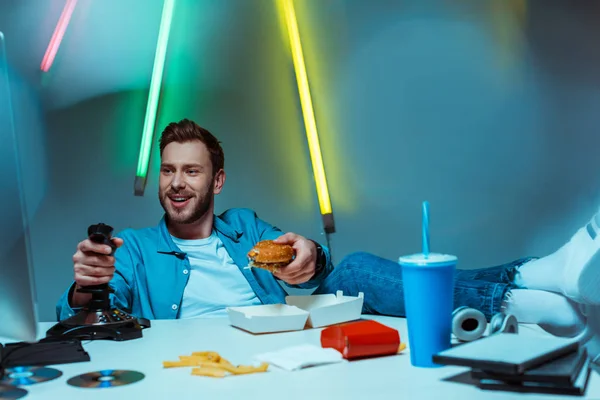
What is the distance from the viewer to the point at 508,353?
98 centimetres

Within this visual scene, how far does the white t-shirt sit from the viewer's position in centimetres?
225

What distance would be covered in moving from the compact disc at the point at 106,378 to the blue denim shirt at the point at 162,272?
0.98m

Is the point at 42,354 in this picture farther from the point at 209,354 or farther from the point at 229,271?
the point at 229,271

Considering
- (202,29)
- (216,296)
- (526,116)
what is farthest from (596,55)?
(216,296)

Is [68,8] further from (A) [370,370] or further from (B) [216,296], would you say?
(A) [370,370]

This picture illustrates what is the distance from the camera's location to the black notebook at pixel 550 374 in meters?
0.92

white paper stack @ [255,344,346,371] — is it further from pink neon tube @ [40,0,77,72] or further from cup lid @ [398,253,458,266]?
pink neon tube @ [40,0,77,72]

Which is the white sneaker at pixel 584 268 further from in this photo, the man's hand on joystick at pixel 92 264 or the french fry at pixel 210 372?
the man's hand on joystick at pixel 92 264

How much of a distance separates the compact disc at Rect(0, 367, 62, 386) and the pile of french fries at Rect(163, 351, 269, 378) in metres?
0.19

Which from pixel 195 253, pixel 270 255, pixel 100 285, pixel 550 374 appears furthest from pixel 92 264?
pixel 550 374

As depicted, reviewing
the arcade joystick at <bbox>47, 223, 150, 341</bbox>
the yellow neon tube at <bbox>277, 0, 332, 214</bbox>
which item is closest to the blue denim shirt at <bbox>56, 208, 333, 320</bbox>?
the arcade joystick at <bbox>47, 223, 150, 341</bbox>

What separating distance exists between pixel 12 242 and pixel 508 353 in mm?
718

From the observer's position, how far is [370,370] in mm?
1107

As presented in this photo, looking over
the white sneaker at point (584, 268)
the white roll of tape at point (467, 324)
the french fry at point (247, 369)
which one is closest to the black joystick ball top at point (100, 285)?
the french fry at point (247, 369)
